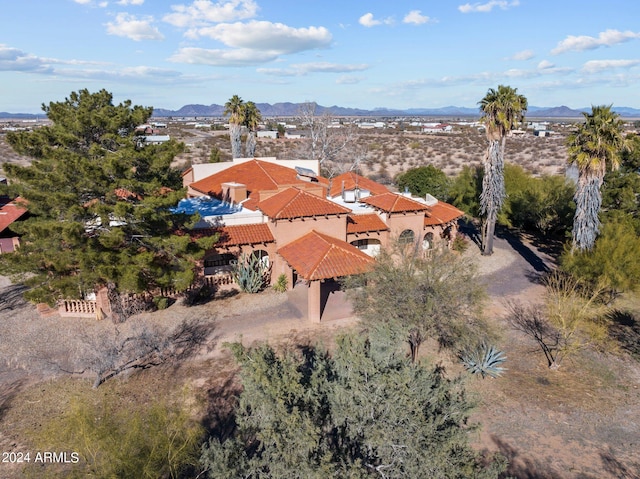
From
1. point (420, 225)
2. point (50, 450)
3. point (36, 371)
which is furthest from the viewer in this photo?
point (420, 225)

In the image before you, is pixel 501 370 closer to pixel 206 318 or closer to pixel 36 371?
pixel 206 318

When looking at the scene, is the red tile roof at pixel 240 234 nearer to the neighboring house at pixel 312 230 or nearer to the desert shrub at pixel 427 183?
the neighboring house at pixel 312 230

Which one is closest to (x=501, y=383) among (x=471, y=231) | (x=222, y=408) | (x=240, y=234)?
(x=222, y=408)

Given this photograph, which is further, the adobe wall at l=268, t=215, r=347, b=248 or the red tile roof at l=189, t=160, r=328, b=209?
the red tile roof at l=189, t=160, r=328, b=209

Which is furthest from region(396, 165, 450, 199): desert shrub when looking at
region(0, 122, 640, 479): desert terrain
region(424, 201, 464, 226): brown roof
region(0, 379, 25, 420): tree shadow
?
region(0, 379, 25, 420): tree shadow

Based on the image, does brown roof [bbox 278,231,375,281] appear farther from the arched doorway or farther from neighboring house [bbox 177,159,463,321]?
the arched doorway

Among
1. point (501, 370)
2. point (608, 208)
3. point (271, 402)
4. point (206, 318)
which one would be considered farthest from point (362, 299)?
point (608, 208)
